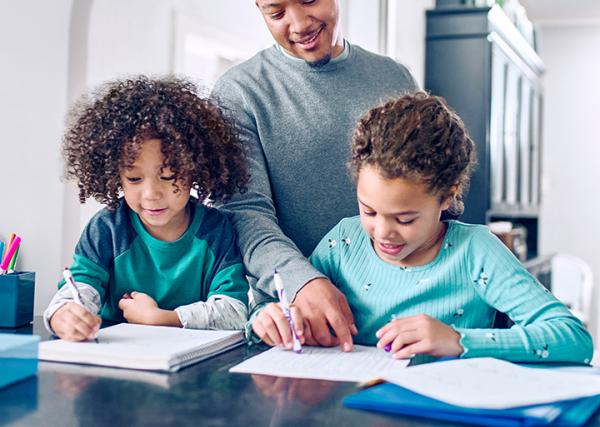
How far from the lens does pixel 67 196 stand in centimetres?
185

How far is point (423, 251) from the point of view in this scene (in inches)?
54.1

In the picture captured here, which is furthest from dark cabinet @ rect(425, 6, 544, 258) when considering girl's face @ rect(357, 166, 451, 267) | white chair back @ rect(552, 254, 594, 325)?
girl's face @ rect(357, 166, 451, 267)

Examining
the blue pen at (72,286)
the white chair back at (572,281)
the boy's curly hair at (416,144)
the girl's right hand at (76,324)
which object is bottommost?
the white chair back at (572,281)

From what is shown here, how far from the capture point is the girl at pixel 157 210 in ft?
4.46

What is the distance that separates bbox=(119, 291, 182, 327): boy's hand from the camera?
1338 mm

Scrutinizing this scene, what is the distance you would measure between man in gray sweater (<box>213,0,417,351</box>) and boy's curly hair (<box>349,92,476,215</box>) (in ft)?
0.81

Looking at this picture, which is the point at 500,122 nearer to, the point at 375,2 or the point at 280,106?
the point at 375,2

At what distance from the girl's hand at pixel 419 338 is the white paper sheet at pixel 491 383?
0.10 meters

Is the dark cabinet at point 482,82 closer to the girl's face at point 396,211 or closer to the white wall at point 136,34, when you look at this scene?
the white wall at point 136,34

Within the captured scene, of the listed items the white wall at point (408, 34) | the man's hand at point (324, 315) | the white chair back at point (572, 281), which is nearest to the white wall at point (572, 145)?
the white chair back at point (572, 281)

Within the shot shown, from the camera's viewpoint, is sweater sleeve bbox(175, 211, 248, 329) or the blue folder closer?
the blue folder

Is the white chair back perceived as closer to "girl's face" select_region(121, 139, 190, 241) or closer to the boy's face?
the boy's face

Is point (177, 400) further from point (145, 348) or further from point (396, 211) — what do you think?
point (396, 211)

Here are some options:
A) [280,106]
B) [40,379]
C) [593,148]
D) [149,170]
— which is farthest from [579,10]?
[40,379]
